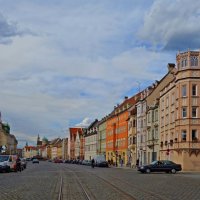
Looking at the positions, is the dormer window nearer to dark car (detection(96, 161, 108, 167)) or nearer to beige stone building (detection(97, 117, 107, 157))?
dark car (detection(96, 161, 108, 167))

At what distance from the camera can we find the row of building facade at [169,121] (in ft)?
213

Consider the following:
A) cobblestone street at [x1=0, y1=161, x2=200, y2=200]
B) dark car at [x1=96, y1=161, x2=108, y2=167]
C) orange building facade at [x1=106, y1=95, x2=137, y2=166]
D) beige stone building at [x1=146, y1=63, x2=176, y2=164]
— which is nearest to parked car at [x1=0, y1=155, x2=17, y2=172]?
cobblestone street at [x1=0, y1=161, x2=200, y2=200]

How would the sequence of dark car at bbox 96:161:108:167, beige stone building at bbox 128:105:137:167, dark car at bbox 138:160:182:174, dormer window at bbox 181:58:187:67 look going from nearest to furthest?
1. dark car at bbox 138:160:182:174
2. dormer window at bbox 181:58:187:67
3. dark car at bbox 96:161:108:167
4. beige stone building at bbox 128:105:137:167

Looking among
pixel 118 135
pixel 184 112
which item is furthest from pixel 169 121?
pixel 118 135

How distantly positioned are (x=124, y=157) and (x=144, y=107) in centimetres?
2473

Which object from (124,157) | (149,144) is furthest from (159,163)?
(124,157)

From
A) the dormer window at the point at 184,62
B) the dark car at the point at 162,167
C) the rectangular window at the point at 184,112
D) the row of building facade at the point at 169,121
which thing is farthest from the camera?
the dormer window at the point at 184,62

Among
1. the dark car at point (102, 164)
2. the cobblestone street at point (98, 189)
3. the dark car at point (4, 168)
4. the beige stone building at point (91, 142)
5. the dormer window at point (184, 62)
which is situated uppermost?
the dormer window at point (184, 62)

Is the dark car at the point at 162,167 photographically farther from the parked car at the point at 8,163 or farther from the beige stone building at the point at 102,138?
the beige stone building at the point at 102,138

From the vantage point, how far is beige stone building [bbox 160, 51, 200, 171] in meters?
64.3

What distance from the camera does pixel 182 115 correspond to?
66.4 meters

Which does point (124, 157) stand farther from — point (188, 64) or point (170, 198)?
point (170, 198)

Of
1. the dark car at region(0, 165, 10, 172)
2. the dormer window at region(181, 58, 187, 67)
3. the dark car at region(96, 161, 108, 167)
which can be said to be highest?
the dormer window at region(181, 58, 187, 67)

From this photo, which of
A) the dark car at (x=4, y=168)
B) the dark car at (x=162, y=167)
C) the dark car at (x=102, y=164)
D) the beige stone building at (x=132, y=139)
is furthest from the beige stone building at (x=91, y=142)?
the dark car at (x=4, y=168)
